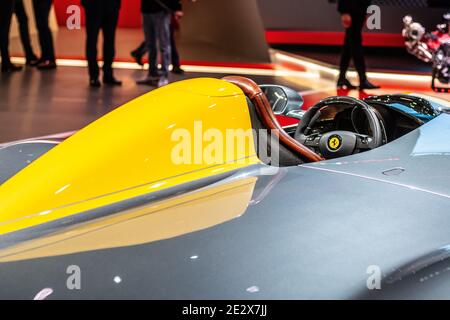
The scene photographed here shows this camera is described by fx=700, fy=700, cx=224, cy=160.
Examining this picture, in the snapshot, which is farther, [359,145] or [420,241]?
[359,145]

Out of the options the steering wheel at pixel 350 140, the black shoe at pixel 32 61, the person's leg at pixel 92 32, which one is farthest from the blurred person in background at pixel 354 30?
the steering wheel at pixel 350 140

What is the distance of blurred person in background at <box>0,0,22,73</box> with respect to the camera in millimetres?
8617

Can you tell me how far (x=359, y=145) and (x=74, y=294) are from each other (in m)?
1.53

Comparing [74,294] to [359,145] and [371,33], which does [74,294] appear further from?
[371,33]

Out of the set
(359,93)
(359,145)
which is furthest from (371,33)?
(359,145)

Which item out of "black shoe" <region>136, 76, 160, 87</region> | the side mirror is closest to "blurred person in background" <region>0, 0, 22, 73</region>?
"black shoe" <region>136, 76, 160, 87</region>

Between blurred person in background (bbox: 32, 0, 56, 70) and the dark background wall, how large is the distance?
4.22 meters

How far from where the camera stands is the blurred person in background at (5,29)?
8.62 m

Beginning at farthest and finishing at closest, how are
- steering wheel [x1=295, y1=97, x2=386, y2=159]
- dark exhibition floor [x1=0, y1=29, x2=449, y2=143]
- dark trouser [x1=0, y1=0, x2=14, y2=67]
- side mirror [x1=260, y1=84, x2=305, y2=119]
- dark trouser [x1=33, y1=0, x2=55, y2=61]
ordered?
dark trouser [x1=33, y1=0, x2=55, y2=61], dark trouser [x1=0, y1=0, x2=14, y2=67], dark exhibition floor [x1=0, y1=29, x2=449, y2=143], side mirror [x1=260, y1=84, x2=305, y2=119], steering wheel [x1=295, y1=97, x2=386, y2=159]

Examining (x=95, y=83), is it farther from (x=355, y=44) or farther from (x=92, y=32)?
(x=355, y=44)

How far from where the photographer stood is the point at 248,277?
71.5 inches

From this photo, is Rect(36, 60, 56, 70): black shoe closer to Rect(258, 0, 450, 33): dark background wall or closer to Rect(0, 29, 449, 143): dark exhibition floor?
Rect(0, 29, 449, 143): dark exhibition floor

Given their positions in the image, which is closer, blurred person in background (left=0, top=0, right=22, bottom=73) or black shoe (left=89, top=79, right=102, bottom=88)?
black shoe (left=89, top=79, right=102, bottom=88)
